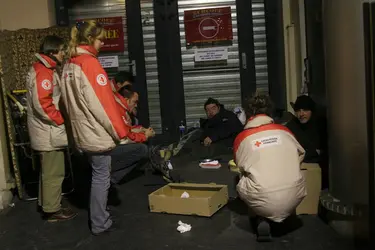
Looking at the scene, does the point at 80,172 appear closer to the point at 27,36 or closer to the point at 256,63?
the point at 27,36

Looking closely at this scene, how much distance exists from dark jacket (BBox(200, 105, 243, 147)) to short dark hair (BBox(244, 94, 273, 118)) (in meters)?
2.02

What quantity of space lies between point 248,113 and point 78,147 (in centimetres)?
136

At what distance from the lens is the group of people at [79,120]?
4168mm

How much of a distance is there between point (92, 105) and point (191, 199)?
4.13 ft

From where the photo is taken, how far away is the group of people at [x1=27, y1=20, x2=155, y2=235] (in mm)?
4168

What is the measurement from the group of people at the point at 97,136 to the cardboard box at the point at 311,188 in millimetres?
176

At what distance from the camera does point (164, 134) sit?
7578mm

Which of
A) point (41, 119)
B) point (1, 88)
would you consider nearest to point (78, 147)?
point (41, 119)

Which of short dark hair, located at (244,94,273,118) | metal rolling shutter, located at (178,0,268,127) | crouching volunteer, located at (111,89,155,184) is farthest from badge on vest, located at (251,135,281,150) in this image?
metal rolling shutter, located at (178,0,268,127)

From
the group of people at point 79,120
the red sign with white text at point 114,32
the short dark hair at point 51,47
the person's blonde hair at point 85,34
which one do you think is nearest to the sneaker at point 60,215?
the group of people at point 79,120

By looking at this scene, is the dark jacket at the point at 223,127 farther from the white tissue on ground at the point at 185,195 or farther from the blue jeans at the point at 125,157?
the white tissue on ground at the point at 185,195

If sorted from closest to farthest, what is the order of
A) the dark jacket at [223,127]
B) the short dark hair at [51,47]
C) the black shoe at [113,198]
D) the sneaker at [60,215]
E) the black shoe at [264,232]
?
1. the black shoe at [264,232]
2. the short dark hair at [51,47]
3. the sneaker at [60,215]
4. the black shoe at [113,198]
5. the dark jacket at [223,127]

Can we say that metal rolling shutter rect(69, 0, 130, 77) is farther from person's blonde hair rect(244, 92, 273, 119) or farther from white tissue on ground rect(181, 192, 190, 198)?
person's blonde hair rect(244, 92, 273, 119)

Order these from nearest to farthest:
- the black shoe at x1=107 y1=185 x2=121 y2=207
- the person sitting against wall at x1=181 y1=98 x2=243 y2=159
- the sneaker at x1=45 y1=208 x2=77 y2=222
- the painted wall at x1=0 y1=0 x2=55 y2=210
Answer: the sneaker at x1=45 y1=208 x2=77 y2=222 < the black shoe at x1=107 y1=185 x2=121 y2=207 < the person sitting against wall at x1=181 y1=98 x2=243 y2=159 < the painted wall at x1=0 y1=0 x2=55 y2=210
